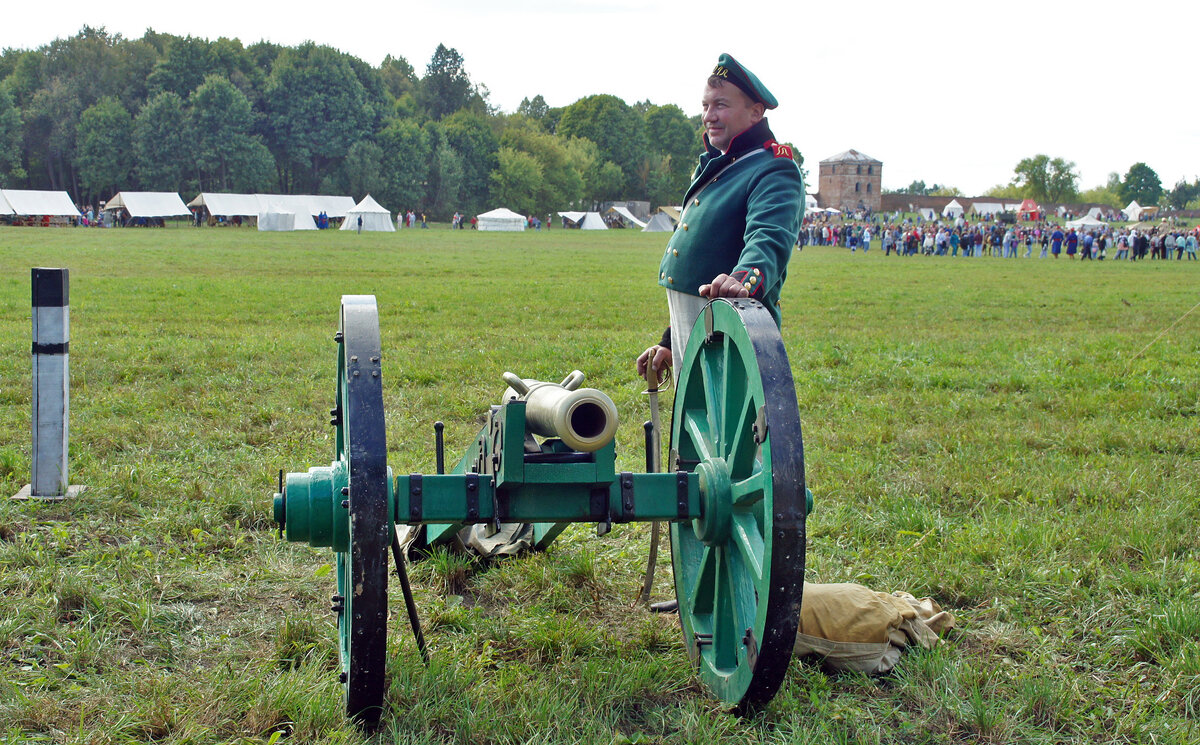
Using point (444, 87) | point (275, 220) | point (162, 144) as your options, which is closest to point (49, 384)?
point (275, 220)

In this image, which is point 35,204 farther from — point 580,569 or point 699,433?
point 699,433

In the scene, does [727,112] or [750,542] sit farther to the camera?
[727,112]

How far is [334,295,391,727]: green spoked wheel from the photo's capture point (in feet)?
7.57

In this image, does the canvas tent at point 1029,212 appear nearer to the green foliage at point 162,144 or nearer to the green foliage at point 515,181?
the green foliage at point 515,181

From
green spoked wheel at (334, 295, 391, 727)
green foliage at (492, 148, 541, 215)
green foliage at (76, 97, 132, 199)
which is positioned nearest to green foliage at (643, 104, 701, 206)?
green foliage at (492, 148, 541, 215)

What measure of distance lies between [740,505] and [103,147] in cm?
9086

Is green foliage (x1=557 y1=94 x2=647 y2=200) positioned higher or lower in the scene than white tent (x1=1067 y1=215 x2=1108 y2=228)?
higher

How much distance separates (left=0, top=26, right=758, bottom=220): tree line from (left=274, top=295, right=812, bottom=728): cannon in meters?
88.0

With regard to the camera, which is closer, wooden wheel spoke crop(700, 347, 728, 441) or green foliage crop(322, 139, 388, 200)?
Answer: wooden wheel spoke crop(700, 347, 728, 441)

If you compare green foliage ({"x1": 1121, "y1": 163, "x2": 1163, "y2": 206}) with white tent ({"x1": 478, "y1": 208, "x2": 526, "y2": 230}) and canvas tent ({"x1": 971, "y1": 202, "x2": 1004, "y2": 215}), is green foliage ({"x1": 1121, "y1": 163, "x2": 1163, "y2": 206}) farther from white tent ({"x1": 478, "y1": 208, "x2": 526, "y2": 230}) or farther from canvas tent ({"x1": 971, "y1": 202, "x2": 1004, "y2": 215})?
white tent ({"x1": 478, "y1": 208, "x2": 526, "y2": 230})

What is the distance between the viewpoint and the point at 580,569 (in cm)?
397

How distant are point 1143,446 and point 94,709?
5.90 meters

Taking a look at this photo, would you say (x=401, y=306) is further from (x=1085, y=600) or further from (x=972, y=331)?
(x=1085, y=600)

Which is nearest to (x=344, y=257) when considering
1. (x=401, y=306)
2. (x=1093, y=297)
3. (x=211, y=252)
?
(x=211, y=252)
